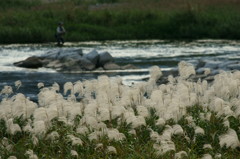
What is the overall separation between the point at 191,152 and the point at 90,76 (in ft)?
65.2

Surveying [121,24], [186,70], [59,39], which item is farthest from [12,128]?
[121,24]

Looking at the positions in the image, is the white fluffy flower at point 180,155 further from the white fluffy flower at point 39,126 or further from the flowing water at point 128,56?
the flowing water at point 128,56

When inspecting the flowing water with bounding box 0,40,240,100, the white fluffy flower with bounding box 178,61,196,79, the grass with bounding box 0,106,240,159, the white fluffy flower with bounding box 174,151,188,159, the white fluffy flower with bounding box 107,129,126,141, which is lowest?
the flowing water with bounding box 0,40,240,100

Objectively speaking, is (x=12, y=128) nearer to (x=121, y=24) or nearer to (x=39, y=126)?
(x=39, y=126)

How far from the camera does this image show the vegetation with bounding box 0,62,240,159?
12195 mm

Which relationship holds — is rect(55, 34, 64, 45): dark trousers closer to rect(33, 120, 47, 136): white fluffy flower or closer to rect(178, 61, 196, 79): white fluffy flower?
rect(178, 61, 196, 79): white fluffy flower

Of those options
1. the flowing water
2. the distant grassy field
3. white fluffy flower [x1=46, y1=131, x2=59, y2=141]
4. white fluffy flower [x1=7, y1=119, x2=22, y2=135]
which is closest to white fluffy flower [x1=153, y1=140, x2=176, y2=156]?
white fluffy flower [x1=46, y1=131, x2=59, y2=141]

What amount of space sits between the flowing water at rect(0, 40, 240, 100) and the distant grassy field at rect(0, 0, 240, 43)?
2.50 metres

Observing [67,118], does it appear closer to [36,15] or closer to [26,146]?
[26,146]

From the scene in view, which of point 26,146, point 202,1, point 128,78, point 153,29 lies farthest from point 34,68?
point 202,1

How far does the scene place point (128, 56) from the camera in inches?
1591

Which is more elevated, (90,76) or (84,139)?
(84,139)

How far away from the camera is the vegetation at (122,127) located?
12.2 meters

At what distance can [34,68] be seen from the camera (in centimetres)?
3625
